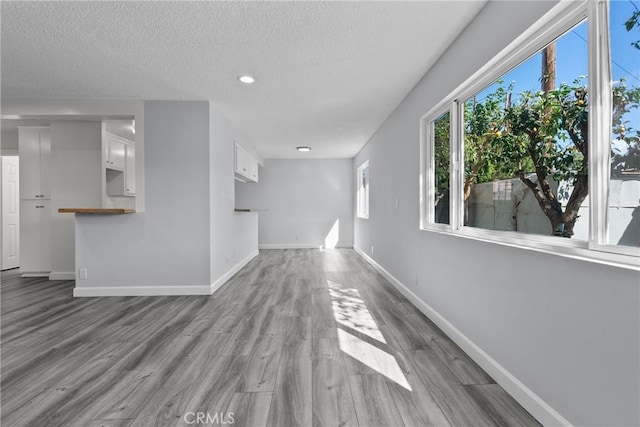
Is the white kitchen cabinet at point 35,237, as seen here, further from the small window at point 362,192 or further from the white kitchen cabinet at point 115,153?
the small window at point 362,192

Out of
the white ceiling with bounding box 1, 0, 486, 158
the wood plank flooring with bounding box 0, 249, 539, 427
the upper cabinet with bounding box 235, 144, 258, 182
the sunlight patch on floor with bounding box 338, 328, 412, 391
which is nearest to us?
the wood plank flooring with bounding box 0, 249, 539, 427

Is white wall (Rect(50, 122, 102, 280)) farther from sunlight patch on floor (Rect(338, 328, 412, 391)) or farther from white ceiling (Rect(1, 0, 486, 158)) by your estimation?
sunlight patch on floor (Rect(338, 328, 412, 391))

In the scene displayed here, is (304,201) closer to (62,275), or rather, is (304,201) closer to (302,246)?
(302,246)

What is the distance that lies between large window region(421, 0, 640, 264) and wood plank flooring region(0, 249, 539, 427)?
943mm

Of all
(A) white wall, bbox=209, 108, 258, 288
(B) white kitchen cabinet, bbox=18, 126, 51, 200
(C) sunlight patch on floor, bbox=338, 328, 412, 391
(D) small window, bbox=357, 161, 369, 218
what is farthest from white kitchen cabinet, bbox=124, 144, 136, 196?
(D) small window, bbox=357, 161, 369, 218

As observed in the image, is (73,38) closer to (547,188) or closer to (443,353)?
(547,188)

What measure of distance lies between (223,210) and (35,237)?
3.02 metres

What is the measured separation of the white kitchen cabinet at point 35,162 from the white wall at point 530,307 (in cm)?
541

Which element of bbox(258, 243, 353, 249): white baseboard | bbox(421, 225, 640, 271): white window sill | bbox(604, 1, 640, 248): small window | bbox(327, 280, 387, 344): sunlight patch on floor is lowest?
bbox(327, 280, 387, 344): sunlight patch on floor

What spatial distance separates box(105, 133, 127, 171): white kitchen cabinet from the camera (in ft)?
13.2

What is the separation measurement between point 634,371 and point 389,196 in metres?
3.33

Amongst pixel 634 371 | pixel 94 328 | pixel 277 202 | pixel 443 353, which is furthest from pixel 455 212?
pixel 277 202

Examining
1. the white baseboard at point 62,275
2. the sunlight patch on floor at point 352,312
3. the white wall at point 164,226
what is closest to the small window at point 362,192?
the sunlight patch on floor at point 352,312

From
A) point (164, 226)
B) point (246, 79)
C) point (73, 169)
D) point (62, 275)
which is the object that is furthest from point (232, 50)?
point (62, 275)
